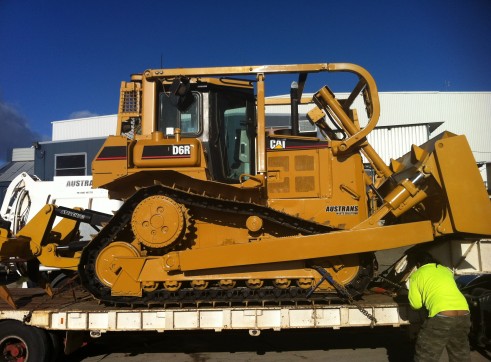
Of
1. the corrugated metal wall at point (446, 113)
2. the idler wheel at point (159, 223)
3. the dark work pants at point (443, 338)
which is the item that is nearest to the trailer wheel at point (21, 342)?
the idler wheel at point (159, 223)

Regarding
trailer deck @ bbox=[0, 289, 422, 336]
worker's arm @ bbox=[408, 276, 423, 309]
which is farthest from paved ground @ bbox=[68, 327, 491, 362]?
worker's arm @ bbox=[408, 276, 423, 309]

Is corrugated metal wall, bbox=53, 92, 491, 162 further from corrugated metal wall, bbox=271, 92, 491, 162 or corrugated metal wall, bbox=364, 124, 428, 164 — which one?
corrugated metal wall, bbox=364, 124, 428, 164

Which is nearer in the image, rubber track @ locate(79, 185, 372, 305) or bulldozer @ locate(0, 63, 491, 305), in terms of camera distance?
bulldozer @ locate(0, 63, 491, 305)

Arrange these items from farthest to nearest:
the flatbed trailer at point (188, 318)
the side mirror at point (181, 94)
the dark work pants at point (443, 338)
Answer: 1. the side mirror at point (181, 94)
2. the flatbed trailer at point (188, 318)
3. the dark work pants at point (443, 338)

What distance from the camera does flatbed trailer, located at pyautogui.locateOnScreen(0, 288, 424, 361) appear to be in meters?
5.33

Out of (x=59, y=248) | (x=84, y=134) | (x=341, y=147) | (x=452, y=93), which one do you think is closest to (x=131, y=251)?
(x=59, y=248)

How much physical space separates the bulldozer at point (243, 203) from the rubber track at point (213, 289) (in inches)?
0.6

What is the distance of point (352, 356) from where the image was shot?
621 centimetres

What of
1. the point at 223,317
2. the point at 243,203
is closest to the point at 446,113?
the point at 243,203

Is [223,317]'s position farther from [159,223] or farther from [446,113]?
[446,113]

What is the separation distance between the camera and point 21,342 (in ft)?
18.4

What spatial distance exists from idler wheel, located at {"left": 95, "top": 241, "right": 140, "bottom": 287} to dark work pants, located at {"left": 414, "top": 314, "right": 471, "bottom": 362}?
3.65 meters

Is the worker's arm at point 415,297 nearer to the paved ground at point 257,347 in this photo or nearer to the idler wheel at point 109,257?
the paved ground at point 257,347

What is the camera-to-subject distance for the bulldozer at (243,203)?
5.39 metres
